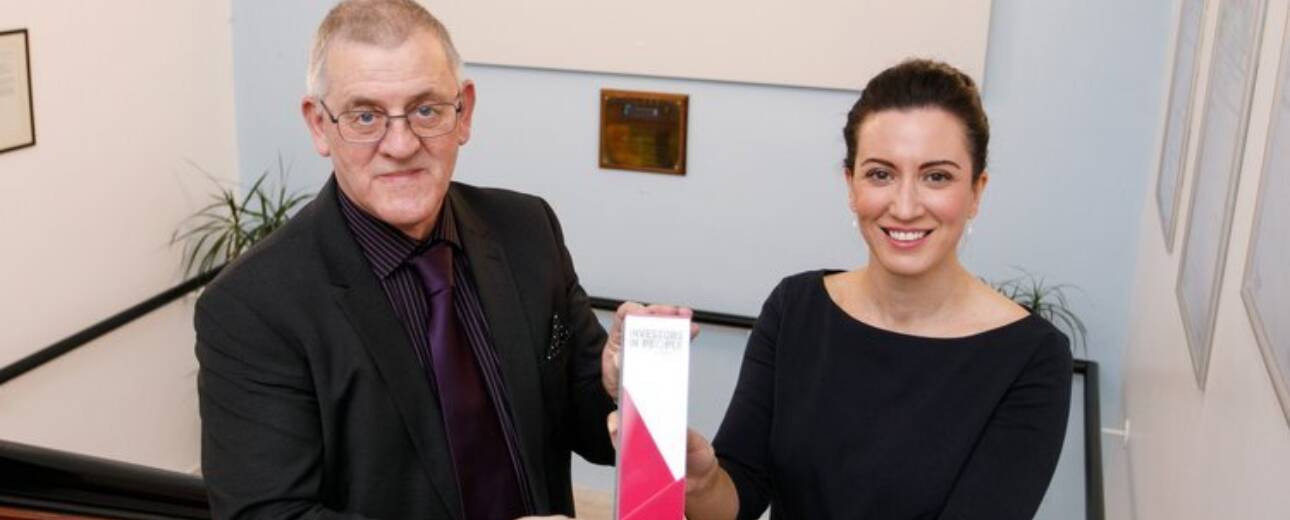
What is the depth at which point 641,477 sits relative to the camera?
5.77ft

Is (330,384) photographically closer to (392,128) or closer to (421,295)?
(421,295)

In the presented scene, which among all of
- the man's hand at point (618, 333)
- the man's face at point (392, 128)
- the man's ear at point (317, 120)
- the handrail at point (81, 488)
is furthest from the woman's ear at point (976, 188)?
the handrail at point (81, 488)

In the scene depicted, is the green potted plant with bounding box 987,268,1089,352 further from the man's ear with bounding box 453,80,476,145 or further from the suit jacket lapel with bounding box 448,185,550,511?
the man's ear with bounding box 453,80,476,145

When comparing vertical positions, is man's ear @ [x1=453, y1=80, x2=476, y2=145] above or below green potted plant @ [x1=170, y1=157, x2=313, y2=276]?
above

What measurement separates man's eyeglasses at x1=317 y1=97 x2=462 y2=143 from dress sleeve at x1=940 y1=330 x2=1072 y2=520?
2.82 feet

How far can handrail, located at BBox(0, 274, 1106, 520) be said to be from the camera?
4023 mm

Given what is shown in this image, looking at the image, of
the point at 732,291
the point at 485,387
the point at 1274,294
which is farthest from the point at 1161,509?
the point at 732,291

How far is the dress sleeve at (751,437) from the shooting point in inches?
81.8

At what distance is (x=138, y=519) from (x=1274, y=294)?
4.91ft

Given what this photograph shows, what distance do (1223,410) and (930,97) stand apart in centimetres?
65

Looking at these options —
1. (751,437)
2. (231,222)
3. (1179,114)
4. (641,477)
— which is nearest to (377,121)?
(641,477)

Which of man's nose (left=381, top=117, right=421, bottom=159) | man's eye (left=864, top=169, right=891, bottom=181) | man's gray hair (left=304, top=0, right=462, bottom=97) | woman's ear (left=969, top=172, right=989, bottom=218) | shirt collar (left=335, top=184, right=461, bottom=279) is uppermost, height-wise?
man's gray hair (left=304, top=0, right=462, bottom=97)

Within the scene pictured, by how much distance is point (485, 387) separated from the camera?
206 cm

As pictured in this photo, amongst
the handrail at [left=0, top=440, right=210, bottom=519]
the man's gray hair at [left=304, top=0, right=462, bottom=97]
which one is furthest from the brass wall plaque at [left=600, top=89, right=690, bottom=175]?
the handrail at [left=0, top=440, right=210, bottom=519]
